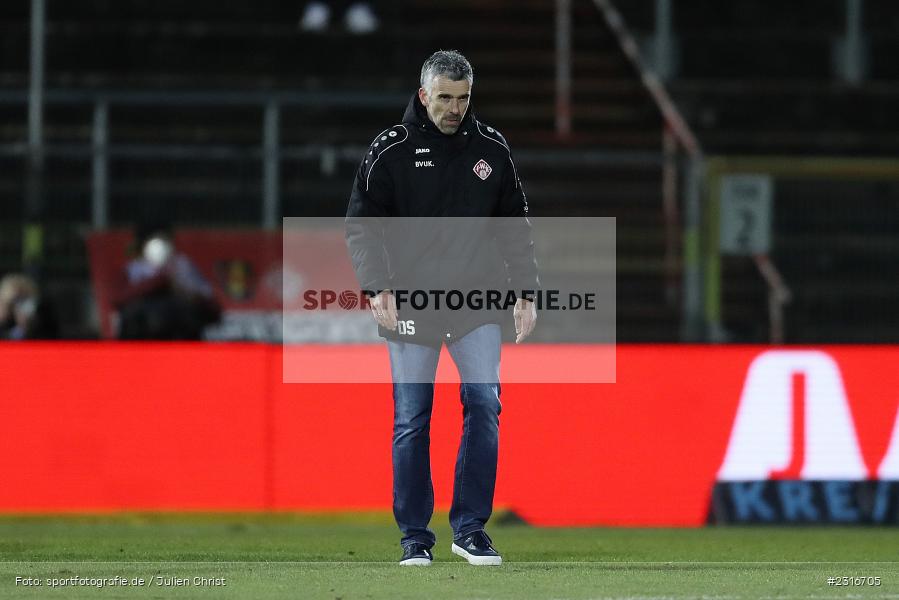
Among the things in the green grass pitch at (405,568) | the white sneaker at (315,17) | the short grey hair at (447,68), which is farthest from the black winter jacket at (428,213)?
the white sneaker at (315,17)

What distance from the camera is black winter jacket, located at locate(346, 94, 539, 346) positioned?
726cm

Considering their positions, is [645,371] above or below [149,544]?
above

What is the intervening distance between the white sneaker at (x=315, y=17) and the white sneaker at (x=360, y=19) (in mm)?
201

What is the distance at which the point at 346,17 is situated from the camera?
17.6 m

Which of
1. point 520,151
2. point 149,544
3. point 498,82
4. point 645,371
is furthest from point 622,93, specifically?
point 149,544

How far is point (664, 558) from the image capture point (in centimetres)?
832

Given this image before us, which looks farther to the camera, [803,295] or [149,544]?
[803,295]

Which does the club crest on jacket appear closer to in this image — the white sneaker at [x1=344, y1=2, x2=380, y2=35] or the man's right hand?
the man's right hand

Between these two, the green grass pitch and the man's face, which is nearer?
the green grass pitch

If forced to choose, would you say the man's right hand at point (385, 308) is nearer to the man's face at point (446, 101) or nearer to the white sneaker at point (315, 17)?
the man's face at point (446, 101)

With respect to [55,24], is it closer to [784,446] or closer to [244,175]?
[244,175]

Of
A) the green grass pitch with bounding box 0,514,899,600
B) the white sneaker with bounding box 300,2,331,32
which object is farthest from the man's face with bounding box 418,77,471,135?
the white sneaker with bounding box 300,2,331,32

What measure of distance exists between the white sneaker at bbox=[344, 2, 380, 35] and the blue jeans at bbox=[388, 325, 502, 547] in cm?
1026

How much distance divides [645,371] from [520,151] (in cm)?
480
